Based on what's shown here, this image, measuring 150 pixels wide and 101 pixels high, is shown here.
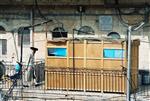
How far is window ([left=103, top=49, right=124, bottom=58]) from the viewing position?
20.5 meters

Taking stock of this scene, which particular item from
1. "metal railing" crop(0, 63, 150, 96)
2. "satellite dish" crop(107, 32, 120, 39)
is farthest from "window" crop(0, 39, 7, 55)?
"satellite dish" crop(107, 32, 120, 39)

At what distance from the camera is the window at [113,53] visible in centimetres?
2053

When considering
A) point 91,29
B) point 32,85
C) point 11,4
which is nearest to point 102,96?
point 32,85

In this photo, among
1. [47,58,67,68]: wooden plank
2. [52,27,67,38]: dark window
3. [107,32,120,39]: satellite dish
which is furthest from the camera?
[52,27,67,38]: dark window

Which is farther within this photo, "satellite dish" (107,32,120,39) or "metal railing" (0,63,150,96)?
"satellite dish" (107,32,120,39)

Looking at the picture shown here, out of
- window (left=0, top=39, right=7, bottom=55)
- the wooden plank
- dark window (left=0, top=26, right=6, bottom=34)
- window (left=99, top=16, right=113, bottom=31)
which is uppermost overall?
window (left=99, top=16, right=113, bottom=31)

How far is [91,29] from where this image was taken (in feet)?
85.6

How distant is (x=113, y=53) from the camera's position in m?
20.6

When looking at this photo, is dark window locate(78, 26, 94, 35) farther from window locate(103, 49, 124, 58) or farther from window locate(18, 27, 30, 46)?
window locate(103, 49, 124, 58)

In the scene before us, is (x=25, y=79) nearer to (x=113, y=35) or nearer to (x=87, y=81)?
(x=87, y=81)

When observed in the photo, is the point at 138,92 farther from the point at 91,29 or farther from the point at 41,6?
the point at 41,6

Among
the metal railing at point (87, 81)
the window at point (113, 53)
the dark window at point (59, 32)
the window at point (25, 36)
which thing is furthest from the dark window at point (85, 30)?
the window at point (113, 53)

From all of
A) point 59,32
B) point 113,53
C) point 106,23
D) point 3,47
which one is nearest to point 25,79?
point 59,32

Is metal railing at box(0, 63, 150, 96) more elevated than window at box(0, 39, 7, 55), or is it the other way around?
window at box(0, 39, 7, 55)
